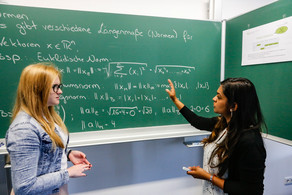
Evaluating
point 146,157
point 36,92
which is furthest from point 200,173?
point 36,92

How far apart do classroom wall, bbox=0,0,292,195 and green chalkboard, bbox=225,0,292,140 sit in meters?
0.37

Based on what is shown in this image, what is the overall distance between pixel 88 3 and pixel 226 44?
150 cm

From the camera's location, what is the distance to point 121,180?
199cm

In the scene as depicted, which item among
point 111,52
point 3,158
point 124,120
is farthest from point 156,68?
point 3,158

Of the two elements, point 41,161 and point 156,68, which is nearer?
point 41,161

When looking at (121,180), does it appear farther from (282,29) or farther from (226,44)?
(282,29)

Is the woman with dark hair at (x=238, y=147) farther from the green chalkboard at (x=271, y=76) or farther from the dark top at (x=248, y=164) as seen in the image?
the green chalkboard at (x=271, y=76)

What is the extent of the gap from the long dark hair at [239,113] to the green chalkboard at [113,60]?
2.43ft

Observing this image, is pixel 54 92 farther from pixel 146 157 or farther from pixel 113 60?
pixel 146 157

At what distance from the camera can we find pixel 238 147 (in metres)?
1.06

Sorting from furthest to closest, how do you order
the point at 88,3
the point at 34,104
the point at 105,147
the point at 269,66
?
the point at 105,147 → the point at 88,3 → the point at 269,66 → the point at 34,104

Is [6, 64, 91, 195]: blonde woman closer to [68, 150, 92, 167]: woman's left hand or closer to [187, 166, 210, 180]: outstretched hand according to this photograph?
[68, 150, 92, 167]: woman's left hand

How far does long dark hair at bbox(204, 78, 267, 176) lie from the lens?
1.09 metres

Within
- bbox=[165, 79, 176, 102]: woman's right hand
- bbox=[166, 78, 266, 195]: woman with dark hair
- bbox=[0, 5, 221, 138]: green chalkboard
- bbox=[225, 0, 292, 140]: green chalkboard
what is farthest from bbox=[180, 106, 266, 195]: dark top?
bbox=[0, 5, 221, 138]: green chalkboard
